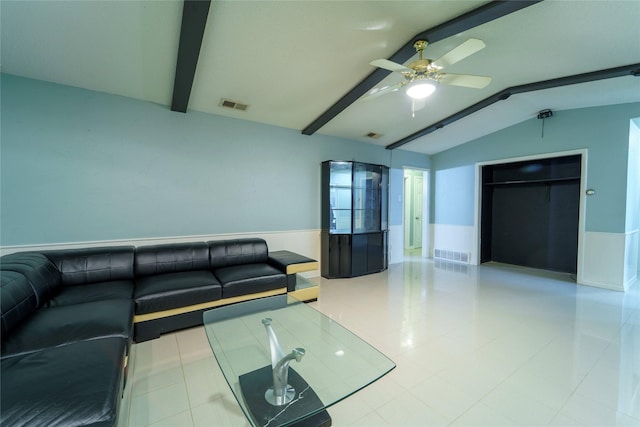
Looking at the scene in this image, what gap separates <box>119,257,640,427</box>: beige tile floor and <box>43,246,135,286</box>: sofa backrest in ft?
2.95

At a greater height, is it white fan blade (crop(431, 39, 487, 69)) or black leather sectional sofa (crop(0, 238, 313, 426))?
white fan blade (crop(431, 39, 487, 69))

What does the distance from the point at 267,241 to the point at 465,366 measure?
2936mm

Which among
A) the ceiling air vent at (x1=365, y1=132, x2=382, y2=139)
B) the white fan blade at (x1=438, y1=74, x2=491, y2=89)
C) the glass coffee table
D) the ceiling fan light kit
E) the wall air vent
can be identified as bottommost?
the wall air vent

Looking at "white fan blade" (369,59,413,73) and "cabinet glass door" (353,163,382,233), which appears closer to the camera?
"white fan blade" (369,59,413,73)

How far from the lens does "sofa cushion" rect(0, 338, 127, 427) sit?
0.95 m

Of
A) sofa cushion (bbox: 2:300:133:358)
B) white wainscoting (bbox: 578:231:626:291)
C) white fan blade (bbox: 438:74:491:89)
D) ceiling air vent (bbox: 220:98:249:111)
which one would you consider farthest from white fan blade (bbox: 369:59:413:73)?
white wainscoting (bbox: 578:231:626:291)

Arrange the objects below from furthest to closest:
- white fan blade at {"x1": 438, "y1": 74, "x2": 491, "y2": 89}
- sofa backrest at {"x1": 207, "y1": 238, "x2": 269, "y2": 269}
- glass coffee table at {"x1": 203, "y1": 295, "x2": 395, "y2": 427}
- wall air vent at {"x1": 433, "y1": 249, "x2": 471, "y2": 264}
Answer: wall air vent at {"x1": 433, "y1": 249, "x2": 471, "y2": 264} < sofa backrest at {"x1": 207, "y1": 238, "x2": 269, "y2": 269} < white fan blade at {"x1": 438, "y1": 74, "x2": 491, "y2": 89} < glass coffee table at {"x1": 203, "y1": 295, "x2": 395, "y2": 427}

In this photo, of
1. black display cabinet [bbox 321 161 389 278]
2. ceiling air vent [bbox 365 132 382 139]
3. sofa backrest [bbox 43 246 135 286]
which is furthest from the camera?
ceiling air vent [bbox 365 132 382 139]

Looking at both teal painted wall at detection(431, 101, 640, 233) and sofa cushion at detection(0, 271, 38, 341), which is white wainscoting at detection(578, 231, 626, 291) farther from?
sofa cushion at detection(0, 271, 38, 341)

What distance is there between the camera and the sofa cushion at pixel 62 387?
0.95 meters

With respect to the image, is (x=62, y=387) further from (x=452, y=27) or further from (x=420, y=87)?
(x=452, y=27)

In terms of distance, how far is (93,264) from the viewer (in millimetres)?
2514

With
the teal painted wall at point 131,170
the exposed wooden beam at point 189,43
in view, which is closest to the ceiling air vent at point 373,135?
the teal painted wall at point 131,170

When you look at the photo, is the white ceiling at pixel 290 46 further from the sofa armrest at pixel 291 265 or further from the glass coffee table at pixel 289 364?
the glass coffee table at pixel 289 364
